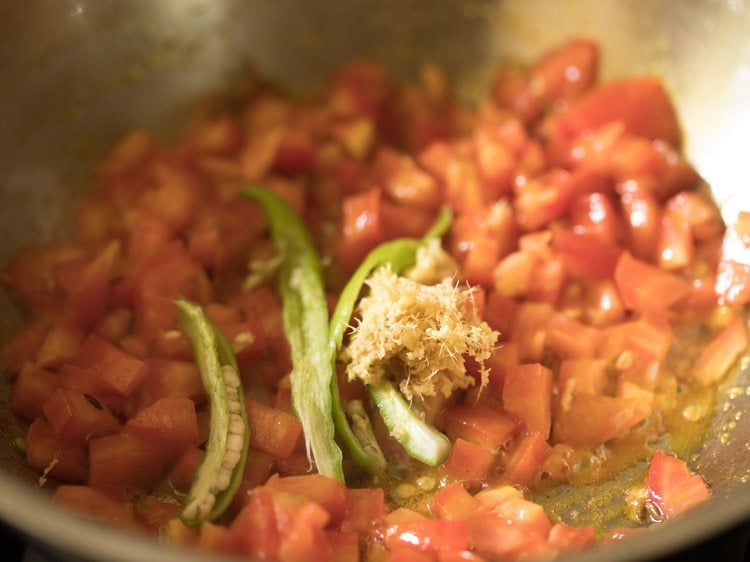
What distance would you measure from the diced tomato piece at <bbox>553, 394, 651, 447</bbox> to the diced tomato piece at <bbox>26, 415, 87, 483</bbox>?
1.30 m

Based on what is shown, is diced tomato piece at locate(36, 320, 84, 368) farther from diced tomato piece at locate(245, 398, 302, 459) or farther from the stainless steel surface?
diced tomato piece at locate(245, 398, 302, 459)

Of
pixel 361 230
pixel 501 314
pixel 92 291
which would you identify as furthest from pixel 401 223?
pixel 92 291

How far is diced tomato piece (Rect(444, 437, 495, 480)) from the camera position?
88.7 inches

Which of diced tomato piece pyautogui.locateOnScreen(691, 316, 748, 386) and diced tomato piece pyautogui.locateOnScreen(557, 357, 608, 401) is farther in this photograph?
diced tomato piece pyautogui.locateOnScreen(691, 316, 748, 386)

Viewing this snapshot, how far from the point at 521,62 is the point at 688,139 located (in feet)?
2.31

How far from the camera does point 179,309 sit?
2.47m

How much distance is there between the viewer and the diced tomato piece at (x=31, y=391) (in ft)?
7.58

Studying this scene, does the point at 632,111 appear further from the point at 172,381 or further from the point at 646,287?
the point at 172,381

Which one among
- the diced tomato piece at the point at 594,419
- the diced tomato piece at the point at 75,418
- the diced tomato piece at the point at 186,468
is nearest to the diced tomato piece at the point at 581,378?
the diced tomato piece at the point at 594,419

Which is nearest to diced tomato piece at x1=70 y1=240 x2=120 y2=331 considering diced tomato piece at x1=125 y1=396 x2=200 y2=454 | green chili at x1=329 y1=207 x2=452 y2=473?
diced tomato piece at x1=125 y1=396 x2=200 y2=454

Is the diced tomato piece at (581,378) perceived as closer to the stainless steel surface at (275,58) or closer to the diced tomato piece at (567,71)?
the stainless steel surface at (275,58)

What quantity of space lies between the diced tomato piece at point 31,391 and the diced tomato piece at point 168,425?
0.27 metres

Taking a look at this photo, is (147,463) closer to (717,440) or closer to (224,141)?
(224,141)

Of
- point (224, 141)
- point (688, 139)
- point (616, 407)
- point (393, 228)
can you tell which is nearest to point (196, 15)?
point (224, 141)
